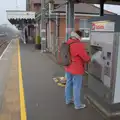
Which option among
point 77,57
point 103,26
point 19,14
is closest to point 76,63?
point 77,57

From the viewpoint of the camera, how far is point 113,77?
4871 mm

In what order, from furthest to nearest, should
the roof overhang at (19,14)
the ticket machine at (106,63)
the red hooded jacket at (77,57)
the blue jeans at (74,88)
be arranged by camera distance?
the roof overhang at (19,14), the blue jeans at (74,88), the red hooded jacket at (77,57), the ticket machine at (106,63)

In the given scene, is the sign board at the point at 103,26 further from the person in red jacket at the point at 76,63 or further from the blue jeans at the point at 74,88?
the blue jeans at the point at 74,88

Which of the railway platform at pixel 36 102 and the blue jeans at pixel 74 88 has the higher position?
the blue jeans at pixel 74 88

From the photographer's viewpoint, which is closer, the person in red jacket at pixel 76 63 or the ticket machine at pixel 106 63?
the ticket machine at pixel 106 63

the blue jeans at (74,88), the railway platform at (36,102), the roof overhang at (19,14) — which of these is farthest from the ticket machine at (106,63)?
the roof overhang at (19,14)

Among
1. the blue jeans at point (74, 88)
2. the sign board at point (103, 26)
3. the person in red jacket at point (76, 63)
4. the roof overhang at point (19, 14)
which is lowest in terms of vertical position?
the blue jeans at point (74, 88)

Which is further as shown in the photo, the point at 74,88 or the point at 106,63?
the point at 74,88

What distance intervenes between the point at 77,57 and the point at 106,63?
0.65 metres

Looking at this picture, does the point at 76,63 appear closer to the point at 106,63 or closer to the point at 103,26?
the point at 106,63

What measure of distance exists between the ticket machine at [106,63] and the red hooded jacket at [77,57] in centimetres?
45

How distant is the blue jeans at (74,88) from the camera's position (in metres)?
5.33

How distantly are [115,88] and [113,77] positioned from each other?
0.25m

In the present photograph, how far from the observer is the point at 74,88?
5391 mm
